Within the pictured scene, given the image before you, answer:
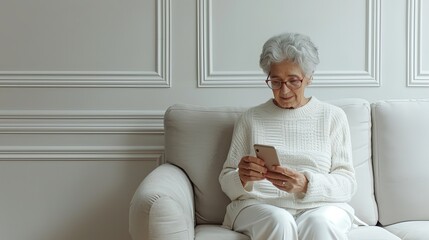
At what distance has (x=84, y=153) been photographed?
9.92 feet

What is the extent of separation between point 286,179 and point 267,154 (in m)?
0.13

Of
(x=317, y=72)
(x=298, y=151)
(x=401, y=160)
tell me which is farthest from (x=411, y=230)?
(x=317, y=72)

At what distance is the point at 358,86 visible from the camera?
3.02 m

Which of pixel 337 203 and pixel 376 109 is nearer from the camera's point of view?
pixel 337 203

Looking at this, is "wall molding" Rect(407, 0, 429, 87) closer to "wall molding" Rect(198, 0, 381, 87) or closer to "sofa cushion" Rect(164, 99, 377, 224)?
"wall molding" Rect(198, 0, 381, 87)

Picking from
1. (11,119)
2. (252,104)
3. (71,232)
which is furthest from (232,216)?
(11,119)

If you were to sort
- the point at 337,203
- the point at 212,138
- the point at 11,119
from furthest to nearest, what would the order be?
1. the point at 11,119
2. the point at 212,138
3. the point at 337,203

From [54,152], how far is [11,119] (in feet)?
0.89

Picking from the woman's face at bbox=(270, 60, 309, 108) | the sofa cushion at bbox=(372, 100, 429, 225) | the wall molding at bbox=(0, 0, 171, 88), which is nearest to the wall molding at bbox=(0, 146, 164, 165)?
the wall molding at bbox=(0, 0, 171, 88)

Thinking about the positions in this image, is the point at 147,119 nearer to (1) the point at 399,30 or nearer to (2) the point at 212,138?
(2) the point at 212,138

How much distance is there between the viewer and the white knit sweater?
232 centimetres

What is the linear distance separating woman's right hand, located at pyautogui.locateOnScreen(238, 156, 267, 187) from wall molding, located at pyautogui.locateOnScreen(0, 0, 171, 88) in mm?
909

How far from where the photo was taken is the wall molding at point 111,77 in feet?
9.86

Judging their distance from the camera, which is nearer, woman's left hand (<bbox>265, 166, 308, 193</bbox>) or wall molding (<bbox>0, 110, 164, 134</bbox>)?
woman's left hand (<bbox>265, 166, 308, 193</bbox>)
